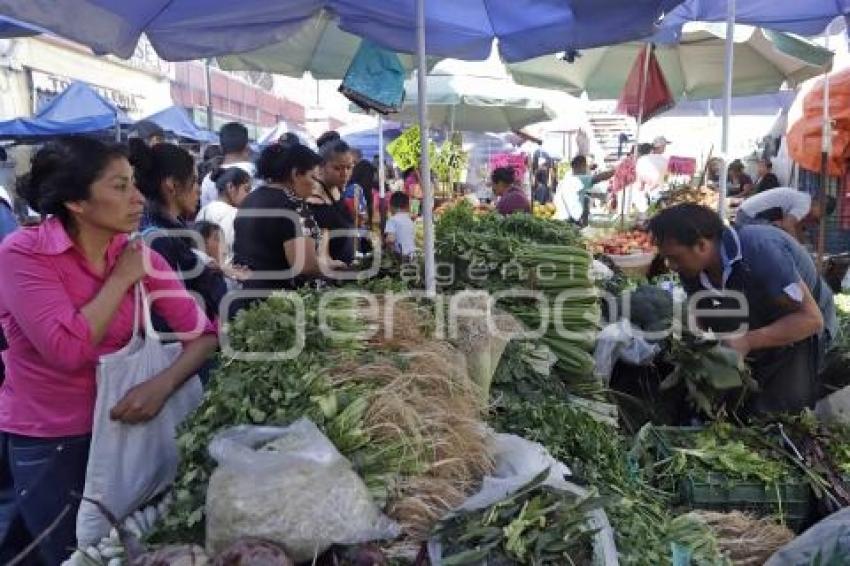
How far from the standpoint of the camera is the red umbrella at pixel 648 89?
7.74 m

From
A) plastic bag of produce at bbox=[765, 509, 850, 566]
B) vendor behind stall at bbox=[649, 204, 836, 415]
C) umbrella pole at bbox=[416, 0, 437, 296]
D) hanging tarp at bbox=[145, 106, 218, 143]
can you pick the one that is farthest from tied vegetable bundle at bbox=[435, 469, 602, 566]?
hanging tarp at bbox=[145, 106, 218, 143]

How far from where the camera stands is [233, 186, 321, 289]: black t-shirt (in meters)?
3.73

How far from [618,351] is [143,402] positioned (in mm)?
2369

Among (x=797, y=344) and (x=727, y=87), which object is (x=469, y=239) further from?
(x=727, y=87)

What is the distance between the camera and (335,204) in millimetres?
5168

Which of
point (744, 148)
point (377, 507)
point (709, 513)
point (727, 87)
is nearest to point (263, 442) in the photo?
point (377, 507)

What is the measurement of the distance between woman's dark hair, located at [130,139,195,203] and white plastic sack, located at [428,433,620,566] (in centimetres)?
182

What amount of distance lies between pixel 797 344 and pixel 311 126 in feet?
99.2

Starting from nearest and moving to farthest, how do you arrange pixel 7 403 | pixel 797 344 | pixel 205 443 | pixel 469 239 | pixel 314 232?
1. pixel 205 443
2. pixel 7 403
3. pixel 797 344
4. pixel 469 239
5. pixel 314 232

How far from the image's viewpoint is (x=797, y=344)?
3.23m

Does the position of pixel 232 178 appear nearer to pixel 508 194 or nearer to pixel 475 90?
pixel 508 194

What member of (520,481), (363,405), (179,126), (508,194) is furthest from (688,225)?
(179,126)

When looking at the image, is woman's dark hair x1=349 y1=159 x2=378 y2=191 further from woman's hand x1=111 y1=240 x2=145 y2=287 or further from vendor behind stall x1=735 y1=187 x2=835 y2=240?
woman's hand x1=111 y1=240 x2=145 y2=287

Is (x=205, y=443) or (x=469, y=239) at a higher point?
(x=469, y=239)
